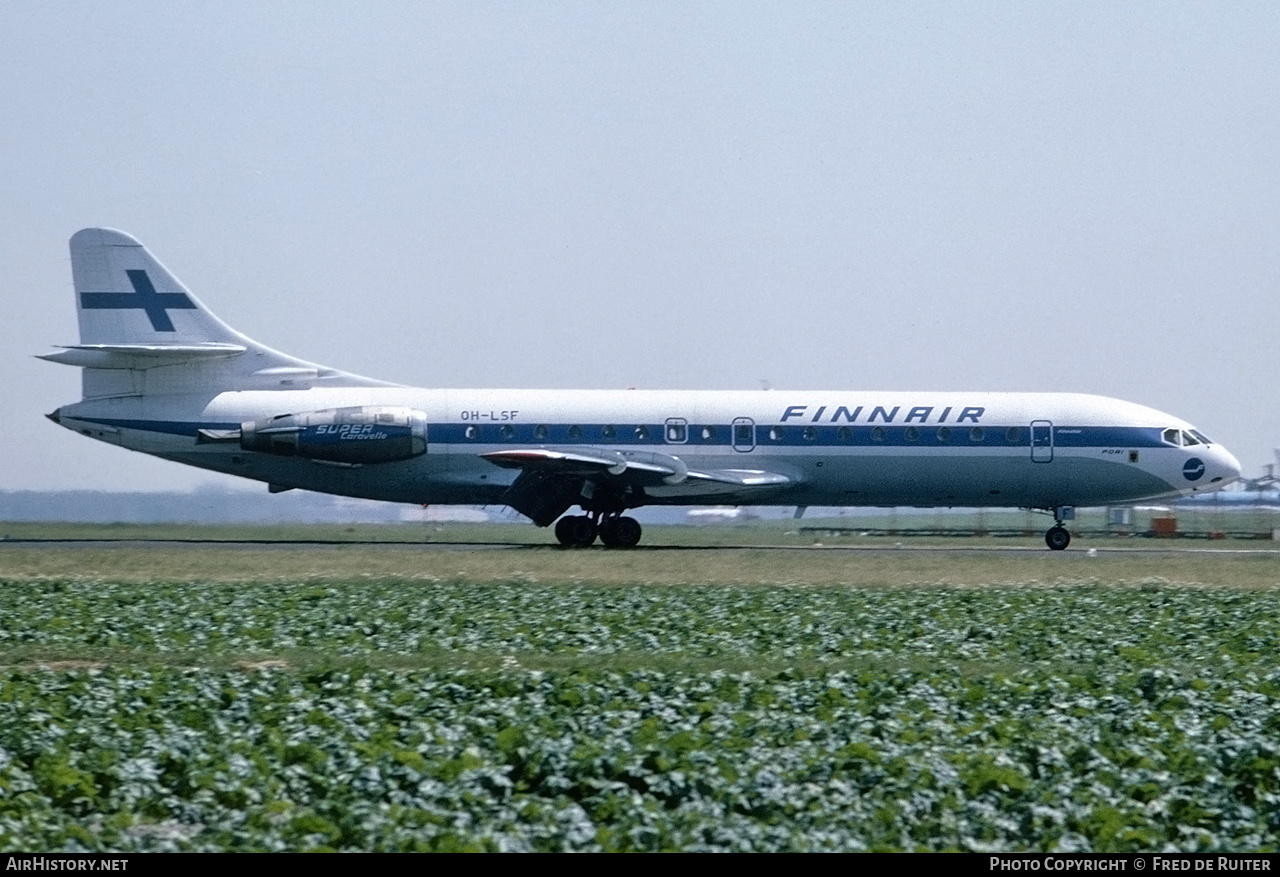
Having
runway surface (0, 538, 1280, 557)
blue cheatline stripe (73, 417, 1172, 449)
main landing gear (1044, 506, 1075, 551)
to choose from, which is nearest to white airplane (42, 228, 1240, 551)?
blue cheatline stripe (73, 417, 1172, 449)

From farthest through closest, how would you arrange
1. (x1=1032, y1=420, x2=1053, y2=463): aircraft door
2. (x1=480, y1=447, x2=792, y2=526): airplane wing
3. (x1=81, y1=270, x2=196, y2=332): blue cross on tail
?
(x1=1032, y1=420, x2=1053, y2=463): aircraft door → (x1=81, y1=270, x2=196, y2=332): blue cross on tail → (x1=480, y1=447, x2=792, y2=526): airplane wing

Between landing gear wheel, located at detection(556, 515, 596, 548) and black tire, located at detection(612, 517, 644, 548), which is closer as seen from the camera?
landing gear wheel, located at detection(556, 515, 596, 548)

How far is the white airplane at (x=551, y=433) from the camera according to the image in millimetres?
38062

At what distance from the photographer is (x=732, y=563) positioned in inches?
1283

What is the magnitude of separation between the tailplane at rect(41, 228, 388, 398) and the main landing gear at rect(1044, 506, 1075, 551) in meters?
19.3

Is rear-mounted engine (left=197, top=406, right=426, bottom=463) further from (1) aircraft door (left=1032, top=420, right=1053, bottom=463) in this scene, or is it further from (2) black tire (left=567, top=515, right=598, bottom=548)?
(1) aircraft door (left=1032, top=420, right=1053, bottom=463)

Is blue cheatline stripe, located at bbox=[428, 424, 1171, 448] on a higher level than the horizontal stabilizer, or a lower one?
lower

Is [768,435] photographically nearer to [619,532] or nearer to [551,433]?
[619,532]

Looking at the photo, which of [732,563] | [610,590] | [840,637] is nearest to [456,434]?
[732,563]

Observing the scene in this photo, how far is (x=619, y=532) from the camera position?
3912 centimetres

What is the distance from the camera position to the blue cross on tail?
3862 cm

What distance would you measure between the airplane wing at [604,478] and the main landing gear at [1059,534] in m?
6.67

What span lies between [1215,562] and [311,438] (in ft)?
64.9
